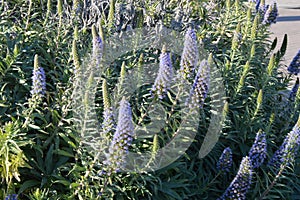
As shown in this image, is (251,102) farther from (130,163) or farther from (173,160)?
(130,163)

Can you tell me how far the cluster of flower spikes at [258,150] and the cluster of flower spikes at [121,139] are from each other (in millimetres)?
1429

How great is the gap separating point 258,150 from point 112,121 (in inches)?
61.4

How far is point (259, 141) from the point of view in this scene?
3846mm

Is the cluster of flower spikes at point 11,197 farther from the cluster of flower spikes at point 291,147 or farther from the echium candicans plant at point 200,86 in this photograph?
the cluster of flower spikes at point 291,147

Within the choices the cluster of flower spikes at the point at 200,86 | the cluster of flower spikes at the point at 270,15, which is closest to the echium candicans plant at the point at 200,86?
the cluster of flower spikes at the point at 200,86

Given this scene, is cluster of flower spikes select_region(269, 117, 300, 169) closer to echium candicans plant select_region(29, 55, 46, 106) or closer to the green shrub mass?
the green shrub mass

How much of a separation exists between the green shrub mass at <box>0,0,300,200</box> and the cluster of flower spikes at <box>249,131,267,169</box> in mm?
13

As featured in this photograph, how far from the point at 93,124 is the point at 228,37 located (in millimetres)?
3467

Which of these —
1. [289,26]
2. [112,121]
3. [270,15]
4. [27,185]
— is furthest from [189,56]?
[289,26]

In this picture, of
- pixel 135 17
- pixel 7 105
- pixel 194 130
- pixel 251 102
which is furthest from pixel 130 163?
pixel 135 17

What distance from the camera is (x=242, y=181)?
357 cm

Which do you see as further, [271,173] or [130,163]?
[271,173]

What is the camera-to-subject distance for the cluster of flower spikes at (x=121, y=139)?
261cm

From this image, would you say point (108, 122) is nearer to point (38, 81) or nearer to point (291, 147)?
point (38, 81)
